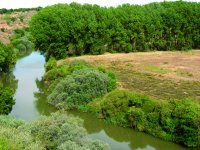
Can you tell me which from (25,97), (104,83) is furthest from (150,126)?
(25,97)

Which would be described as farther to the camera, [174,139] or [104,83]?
[104,83]

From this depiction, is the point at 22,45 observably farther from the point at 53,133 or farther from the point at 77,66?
the point at 53,133

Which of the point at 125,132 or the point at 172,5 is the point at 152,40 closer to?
the point at 172,5

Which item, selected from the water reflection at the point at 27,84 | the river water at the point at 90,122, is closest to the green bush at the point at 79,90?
the river water at the point at 90,122

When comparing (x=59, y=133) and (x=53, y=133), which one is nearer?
(x=59, y=133)

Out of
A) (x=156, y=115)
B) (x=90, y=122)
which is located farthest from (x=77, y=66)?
(x=156, y=115)

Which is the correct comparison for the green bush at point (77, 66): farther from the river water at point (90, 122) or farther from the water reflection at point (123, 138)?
the water reflection at point (123, 138)

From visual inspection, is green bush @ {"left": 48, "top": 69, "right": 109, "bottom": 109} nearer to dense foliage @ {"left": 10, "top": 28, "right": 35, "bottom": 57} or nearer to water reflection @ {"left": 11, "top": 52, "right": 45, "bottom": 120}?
water reflection @ {"left": 11, "top": 52, "right": 45, "bottom": 120}
